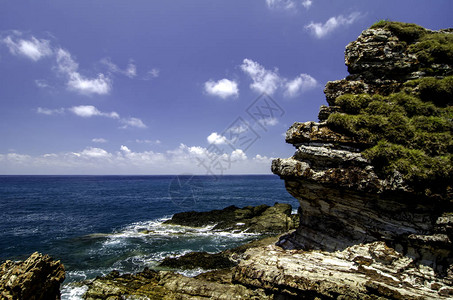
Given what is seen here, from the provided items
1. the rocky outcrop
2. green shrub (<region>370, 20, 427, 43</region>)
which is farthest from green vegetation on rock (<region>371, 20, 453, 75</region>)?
the rocky outcrop

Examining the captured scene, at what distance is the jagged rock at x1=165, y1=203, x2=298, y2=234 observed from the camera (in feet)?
101

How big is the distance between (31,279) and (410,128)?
825 inches

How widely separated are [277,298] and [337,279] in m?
3.23

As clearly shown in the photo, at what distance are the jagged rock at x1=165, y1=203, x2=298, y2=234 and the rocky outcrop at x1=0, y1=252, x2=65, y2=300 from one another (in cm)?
2194

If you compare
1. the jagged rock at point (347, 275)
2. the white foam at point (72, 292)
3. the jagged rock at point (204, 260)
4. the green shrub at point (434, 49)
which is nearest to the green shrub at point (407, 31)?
the green shrub at point (434, 49)

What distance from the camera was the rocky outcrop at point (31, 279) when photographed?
10.5 meters

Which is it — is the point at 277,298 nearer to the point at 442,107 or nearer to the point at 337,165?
the point at 337,165

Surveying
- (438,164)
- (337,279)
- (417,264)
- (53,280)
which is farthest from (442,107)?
(53,280)

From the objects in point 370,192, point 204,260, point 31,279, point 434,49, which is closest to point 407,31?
point 434,49

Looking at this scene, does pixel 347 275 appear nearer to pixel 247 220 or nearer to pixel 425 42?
pixel 425 42

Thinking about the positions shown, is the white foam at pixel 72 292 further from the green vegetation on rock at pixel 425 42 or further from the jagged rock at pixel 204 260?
the green vegetation on rock at pixel 425 42

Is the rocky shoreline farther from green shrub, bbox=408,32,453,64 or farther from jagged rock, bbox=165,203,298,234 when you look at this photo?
jagged rock, bbox=165,203,298,234

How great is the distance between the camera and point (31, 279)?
10.9m

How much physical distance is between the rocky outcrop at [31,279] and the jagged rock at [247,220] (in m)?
21.9
